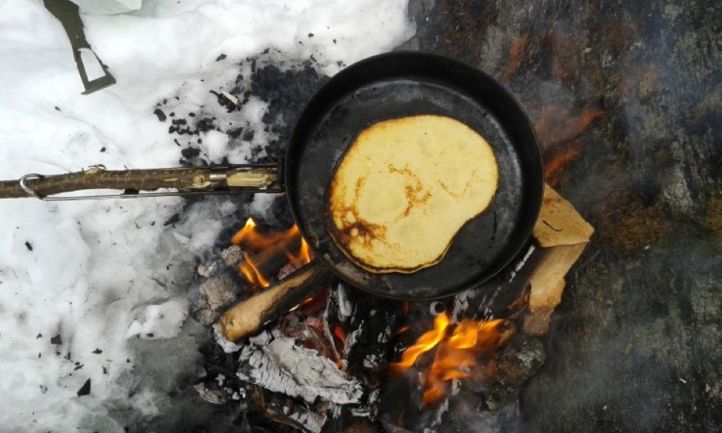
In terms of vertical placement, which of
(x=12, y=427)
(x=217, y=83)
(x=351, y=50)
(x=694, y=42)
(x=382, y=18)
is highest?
(x=694, y=42)

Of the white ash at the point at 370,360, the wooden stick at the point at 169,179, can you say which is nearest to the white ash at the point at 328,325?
the white ash at the point at 370,360

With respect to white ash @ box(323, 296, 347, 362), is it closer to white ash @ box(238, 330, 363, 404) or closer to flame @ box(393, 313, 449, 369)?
white ash @ box(238, 330, 363, 404)

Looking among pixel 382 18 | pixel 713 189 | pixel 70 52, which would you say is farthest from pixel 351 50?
pixel 713 189

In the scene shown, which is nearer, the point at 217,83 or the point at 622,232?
the point at 622,232

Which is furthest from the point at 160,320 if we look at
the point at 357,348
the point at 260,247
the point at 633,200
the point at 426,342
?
the point at 633,200

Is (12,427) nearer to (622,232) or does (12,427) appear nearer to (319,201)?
(319,201)

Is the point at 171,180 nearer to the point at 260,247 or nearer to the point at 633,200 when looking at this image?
the point at 260,247

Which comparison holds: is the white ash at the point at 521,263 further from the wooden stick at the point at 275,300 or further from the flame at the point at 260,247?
the flame at the point at 260,247
